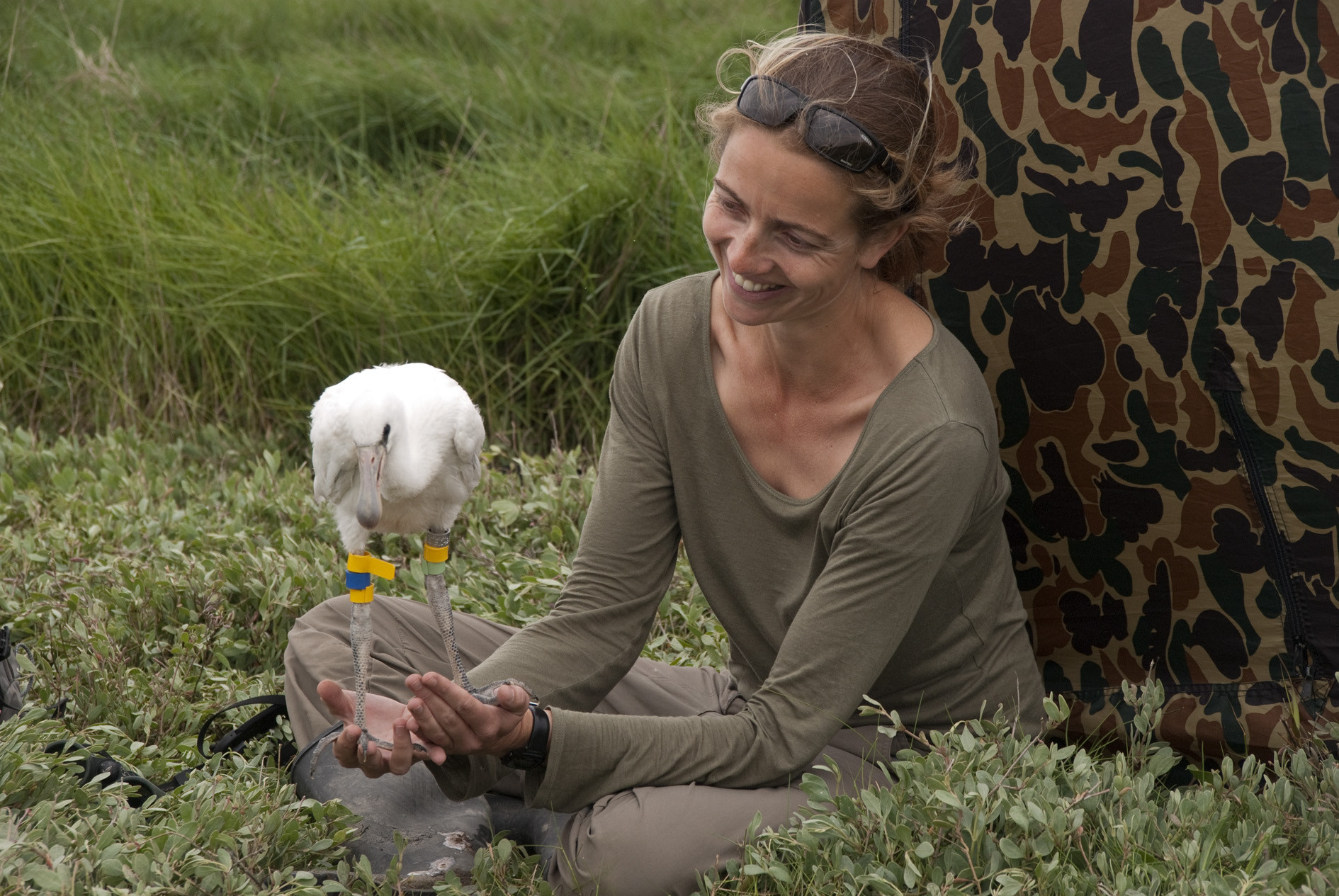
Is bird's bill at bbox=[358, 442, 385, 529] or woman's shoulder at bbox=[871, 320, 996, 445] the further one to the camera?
woman's shoulder at bbox=[871, 320, 996, 445]

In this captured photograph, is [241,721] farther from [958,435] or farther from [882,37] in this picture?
[882,37]

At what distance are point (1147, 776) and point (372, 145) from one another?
5995 millimetres

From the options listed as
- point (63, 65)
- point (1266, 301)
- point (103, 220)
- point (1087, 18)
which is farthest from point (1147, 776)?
point (63, 65)

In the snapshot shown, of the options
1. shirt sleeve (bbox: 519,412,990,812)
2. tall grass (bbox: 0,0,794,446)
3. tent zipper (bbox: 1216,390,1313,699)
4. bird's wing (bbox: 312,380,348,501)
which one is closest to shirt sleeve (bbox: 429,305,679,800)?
shirt sleeve (bbox: 519,412,990,812)

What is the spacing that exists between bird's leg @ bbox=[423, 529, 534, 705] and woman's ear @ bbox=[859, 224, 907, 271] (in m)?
0.96

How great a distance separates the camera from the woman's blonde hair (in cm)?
243

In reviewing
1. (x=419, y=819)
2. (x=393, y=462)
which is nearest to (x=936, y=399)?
(x=393, y=462)

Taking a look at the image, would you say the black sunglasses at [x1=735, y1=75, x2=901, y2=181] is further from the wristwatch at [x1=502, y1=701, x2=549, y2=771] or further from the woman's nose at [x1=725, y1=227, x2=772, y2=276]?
the wristwatch at [x1=502, y1=701, x2=549, y2=771]

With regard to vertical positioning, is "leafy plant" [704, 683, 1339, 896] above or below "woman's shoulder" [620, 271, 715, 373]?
below

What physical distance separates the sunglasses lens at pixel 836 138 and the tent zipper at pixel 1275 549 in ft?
3.49

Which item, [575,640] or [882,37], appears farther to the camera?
[882,37]

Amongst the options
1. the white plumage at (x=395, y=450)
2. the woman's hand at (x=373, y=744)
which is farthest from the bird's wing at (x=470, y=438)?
the woman's hand at (x=373, y=744)

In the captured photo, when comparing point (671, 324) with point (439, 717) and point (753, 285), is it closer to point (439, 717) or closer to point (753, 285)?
point (753, 285)

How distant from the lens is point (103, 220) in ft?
18.0
